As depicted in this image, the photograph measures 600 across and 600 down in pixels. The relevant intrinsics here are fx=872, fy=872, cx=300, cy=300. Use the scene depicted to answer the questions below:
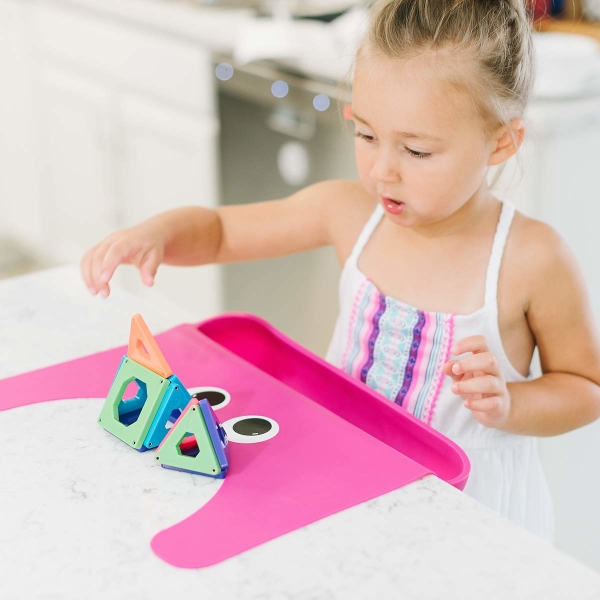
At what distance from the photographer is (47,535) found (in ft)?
2.02

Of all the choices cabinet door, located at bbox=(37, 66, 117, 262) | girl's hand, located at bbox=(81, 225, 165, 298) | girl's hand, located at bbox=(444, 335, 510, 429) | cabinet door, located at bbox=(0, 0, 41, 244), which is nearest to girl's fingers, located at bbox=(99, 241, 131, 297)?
girl's hand, located at bbox=(81, 225, 165, 298)

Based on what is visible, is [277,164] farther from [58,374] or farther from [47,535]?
[47,535]

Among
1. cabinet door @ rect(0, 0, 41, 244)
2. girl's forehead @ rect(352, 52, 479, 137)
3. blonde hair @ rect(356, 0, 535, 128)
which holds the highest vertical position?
blonde hair @ rect(356, 0, 535, 128)

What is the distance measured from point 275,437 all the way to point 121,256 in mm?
300

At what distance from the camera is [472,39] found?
0.90m

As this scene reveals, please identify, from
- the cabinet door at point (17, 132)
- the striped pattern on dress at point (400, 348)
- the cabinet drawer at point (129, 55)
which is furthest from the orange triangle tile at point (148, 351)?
the cabinet door at point (17, 132)

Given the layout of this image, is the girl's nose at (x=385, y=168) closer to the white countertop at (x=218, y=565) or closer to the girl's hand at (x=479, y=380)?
the girl's hand at (x=479, y=380)

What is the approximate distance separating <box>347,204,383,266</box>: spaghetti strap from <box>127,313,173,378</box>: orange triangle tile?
1.29ft

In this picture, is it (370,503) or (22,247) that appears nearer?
(370,503)

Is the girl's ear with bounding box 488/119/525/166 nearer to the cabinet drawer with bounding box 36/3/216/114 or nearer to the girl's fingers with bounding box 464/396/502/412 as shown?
the girl's fingers with bounding box 464/396/502/412

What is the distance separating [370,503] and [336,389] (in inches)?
9.4

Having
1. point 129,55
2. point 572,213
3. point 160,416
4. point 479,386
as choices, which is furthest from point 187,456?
point 129,55

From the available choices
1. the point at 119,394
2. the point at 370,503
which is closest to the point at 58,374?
the point at 119,394

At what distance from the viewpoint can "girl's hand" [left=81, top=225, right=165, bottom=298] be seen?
904 millimetres
